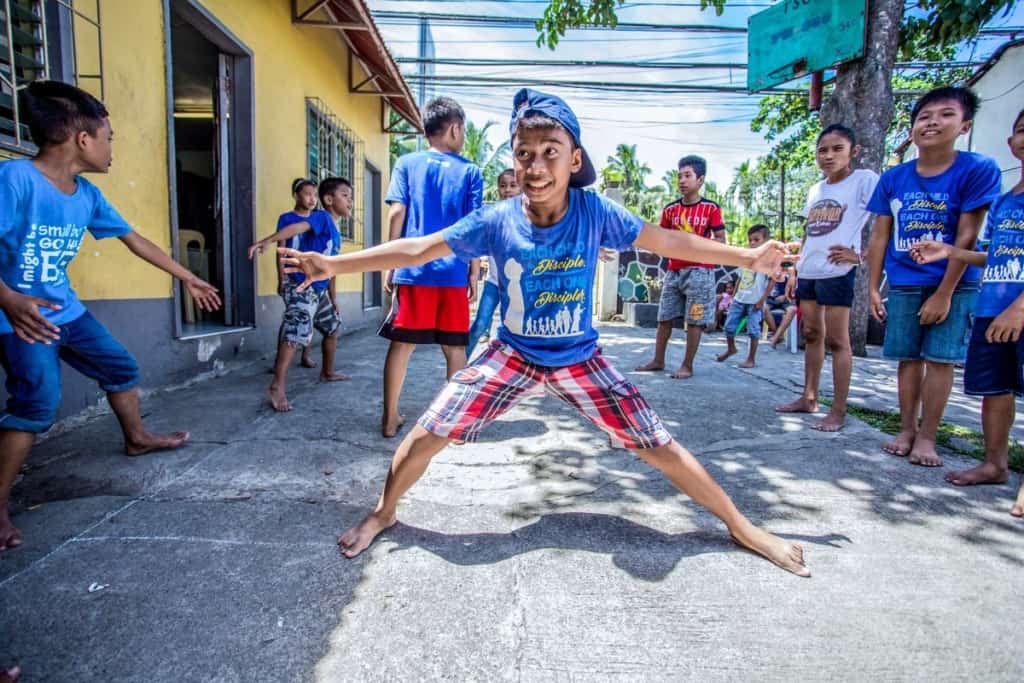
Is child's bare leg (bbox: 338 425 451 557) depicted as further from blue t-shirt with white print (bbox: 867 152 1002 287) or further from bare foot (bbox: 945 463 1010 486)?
blue t-shirt with white print (bbox: 867 152 1002 287)

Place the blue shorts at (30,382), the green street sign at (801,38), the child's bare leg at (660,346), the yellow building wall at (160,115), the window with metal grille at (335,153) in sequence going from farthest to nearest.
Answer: the window with metal grille at (335,153) → the green street sign at (801,38) → the child's bare leg at (660,346) → the yellow building wall at (160,115) → the blue shorts at (30,382)

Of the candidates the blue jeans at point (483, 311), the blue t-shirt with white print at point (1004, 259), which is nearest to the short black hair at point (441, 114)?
the blue jeans at point (483, 311)

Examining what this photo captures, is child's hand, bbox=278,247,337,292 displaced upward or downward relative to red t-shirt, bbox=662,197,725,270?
downward

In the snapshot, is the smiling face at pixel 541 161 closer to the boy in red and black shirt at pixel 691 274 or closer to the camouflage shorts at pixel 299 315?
the camouflage shorts at pixel 299 315

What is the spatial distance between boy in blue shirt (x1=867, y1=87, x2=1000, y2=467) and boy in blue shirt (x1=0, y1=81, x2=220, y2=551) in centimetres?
339

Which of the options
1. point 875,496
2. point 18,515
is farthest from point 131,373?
point 875,496

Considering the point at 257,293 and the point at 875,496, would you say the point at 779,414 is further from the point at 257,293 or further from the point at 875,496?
the point at 257,293

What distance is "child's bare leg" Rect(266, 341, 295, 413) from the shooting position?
Answer: 11.8ft

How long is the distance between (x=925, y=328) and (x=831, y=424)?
31.1 inches

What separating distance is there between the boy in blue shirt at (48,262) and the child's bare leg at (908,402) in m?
3.46

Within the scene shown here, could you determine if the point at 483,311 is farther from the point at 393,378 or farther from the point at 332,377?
the point at 332,377

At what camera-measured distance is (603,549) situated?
194cm

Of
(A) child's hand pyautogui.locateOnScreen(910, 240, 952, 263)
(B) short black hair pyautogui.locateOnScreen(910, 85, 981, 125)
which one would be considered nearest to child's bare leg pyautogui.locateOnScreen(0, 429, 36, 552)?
(A) child's hand pyautogui.locateOnScreen(910, 240, 952, 263)

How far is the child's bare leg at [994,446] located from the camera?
8.32 ft
